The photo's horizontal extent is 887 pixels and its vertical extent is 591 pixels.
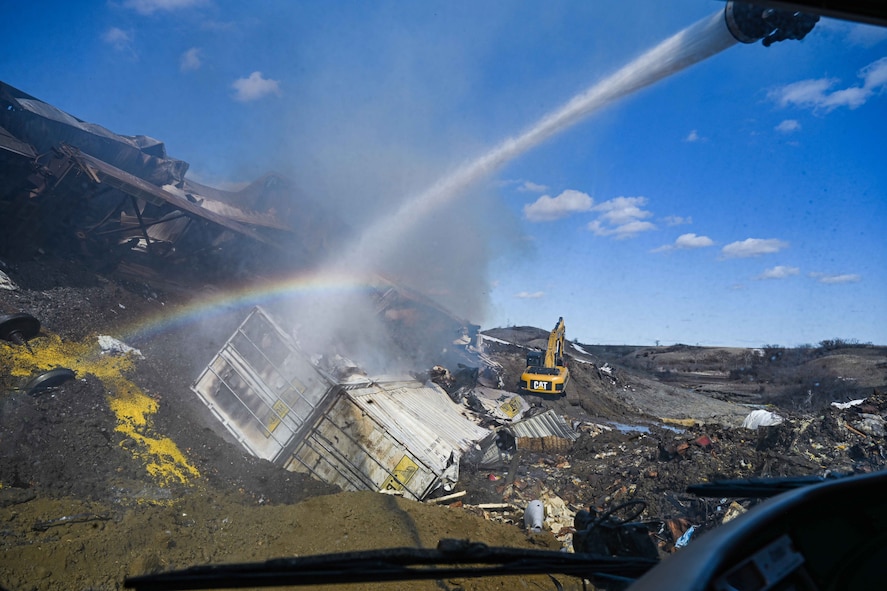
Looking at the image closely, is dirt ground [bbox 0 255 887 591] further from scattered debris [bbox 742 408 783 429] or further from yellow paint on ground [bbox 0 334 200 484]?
scattered debris [bbox 742 408 783 429]

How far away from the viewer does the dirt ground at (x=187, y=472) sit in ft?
21.4

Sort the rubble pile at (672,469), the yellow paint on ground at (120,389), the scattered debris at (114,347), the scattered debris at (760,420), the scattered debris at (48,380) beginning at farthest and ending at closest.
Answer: the scattered debris at (760,420) → the scattered debris at (114,347) → the yellow paint on ground at (120,389) → the scattered debris at (48,380) → the rubble pile at (672,469)

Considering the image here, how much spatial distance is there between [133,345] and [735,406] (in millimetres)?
30182

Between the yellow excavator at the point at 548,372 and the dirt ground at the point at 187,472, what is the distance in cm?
648

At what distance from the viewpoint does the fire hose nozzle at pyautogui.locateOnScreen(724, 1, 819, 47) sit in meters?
4.59

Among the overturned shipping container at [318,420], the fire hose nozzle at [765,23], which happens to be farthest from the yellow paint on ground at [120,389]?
the fire hose nozzle at [765,23]

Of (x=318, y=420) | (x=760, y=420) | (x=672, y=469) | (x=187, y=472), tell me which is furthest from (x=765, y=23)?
(x=760, y=420)

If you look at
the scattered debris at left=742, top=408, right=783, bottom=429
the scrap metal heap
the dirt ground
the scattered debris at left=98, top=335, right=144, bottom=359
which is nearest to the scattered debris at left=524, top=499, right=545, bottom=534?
the dirt ground

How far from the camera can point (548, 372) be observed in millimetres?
22266

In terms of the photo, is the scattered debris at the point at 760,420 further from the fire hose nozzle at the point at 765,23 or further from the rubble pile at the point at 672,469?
the fire hose nozzle at the point at 765,23

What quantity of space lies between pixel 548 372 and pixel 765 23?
60.8 feet

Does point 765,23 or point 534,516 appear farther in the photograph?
point 534,516

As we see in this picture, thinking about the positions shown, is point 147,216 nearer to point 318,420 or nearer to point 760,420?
point 318,420

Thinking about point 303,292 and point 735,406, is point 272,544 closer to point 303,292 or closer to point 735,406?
point 303,292
